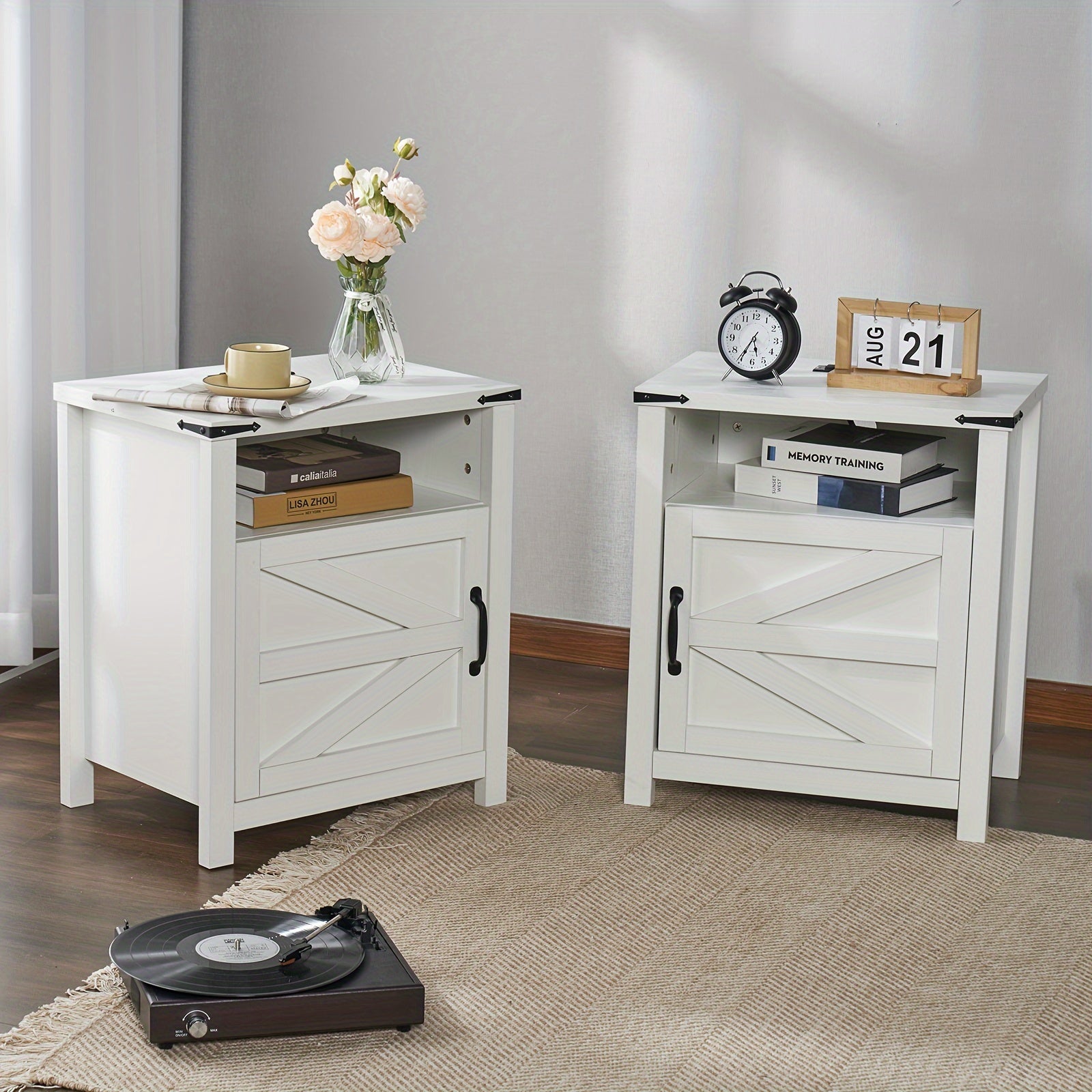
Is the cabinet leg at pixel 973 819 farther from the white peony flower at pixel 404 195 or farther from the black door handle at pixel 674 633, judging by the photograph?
the white peony flower at pixel 404 195

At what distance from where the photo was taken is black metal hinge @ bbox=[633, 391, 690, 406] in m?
2.40

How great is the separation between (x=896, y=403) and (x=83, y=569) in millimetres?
1280

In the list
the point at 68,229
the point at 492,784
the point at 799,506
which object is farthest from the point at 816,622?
the point at 68,229

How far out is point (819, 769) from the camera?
2443 mm

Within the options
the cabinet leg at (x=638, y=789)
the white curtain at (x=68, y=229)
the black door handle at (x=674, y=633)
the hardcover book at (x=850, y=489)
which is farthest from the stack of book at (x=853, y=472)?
the white curtain at (x=68, y=229)

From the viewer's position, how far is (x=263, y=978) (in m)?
1.76

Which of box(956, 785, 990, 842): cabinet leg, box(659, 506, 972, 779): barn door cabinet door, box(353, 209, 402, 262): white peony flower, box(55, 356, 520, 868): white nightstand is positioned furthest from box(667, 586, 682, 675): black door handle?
box(353, 209, 402, 262): white peony flower

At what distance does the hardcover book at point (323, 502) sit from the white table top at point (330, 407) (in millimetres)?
100

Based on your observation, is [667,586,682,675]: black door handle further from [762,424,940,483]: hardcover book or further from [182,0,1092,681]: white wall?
[182,0,1092,681]: white wall

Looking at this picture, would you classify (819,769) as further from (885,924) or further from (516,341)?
(516,341)

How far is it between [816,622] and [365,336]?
0.84 m

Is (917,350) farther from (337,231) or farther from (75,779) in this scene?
(75,779)

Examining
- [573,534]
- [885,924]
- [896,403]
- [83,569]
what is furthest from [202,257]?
[885,924]

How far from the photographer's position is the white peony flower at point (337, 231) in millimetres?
2248
